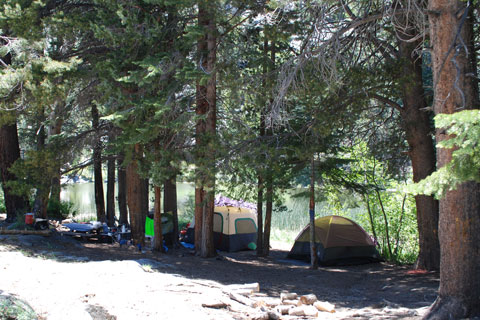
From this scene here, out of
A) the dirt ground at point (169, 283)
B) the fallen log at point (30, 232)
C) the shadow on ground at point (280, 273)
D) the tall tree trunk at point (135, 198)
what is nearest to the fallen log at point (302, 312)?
the dirt ground at point (169, 283)

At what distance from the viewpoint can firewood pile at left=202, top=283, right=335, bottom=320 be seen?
5.72 m

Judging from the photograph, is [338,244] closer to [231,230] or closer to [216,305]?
[231,230]

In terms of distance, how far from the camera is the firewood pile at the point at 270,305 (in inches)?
225

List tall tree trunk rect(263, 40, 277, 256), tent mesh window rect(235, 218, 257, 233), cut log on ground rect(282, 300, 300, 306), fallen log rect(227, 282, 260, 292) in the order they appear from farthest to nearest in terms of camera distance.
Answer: tent mesh window rect(235, 218, 257, 233)
tall tree trunk rect(263, 40, 277, 256)
fallen log rect(227, 282, 260, 292)
cut log on ground rect(282, 300, 300, 306)

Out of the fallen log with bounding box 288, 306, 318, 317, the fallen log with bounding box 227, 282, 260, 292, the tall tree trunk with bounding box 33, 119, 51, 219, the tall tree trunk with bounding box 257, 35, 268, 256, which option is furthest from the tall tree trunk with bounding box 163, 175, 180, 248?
the fallen log with bounding box 288, 306, 318, 317

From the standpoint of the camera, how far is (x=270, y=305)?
252 inches

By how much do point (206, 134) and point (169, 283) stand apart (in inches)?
150

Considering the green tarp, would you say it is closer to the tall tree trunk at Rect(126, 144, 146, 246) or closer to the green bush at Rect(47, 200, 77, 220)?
the tall tree trunk at Rect(126, 144, 146, 246)

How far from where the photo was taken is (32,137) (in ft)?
55.0

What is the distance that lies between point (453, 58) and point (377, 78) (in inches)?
123

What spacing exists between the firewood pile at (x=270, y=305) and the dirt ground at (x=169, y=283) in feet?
0.19

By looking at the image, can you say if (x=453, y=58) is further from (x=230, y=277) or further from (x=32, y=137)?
(x=32, y=137)

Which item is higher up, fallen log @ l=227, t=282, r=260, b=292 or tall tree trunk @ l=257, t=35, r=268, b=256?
tall tree trunk @ l=257, t=35, r=268, b=256

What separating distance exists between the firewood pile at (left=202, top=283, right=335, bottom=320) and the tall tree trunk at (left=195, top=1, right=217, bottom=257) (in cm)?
277
